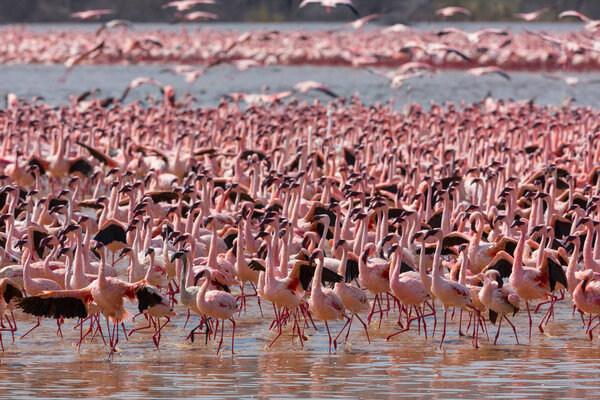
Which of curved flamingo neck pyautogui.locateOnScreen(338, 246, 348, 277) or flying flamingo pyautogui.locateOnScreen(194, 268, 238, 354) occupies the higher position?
curved flamingo neck pyautogui.locateOnScreen(338, 246, 348, 277)

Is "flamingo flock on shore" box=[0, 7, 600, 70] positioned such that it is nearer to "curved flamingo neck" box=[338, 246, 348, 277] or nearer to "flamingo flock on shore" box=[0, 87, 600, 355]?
"flamingo flock on shore" box=[0, 87, 600, 355]

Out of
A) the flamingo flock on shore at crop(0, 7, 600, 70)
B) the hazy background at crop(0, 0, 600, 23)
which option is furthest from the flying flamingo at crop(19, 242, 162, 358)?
the hazy background at crop(0, 0, 600, 23)

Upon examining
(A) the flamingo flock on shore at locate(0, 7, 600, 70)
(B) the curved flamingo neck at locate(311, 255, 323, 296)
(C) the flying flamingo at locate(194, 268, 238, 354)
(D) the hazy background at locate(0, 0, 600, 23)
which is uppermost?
(D) the hazy background at locate(0, 0, 600, 23)

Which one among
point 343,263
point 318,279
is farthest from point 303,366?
point 343,263

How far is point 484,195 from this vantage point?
709 inches

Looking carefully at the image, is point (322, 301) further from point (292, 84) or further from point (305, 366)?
point (292, 84)

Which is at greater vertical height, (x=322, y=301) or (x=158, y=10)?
(x=158, y=10)

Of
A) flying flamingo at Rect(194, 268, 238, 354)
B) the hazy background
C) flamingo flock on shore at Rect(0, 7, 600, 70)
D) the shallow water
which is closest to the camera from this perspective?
flying flamingo at Rect(194, 268, 238, 354)

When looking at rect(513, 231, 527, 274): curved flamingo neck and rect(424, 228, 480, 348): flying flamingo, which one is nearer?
rect(424, 228, 480, 348): flying flamingo

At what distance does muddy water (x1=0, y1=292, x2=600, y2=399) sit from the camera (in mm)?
10055

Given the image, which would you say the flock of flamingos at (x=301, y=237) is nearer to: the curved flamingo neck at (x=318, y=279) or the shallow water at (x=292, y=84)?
the curved flamingo neck at (x=318, y=279)

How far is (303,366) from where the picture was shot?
11.2 metres

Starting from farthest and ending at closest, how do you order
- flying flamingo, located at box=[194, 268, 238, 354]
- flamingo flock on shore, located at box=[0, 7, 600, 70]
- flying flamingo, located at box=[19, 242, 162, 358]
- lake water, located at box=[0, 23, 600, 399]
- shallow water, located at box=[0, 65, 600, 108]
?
flamingo flock on shore, located at box=[0, 7, 600, 70]
shallow water, located at box=[0, 65, 600, 108]
flying flamingo, located at box=[194, 268, 238, 354]
flying flamingo, located at box=[19, 242, 162, 358]
lake water, located at box=[0, 23, 600, 399]

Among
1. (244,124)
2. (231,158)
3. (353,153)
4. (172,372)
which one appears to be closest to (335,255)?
(172,372)
